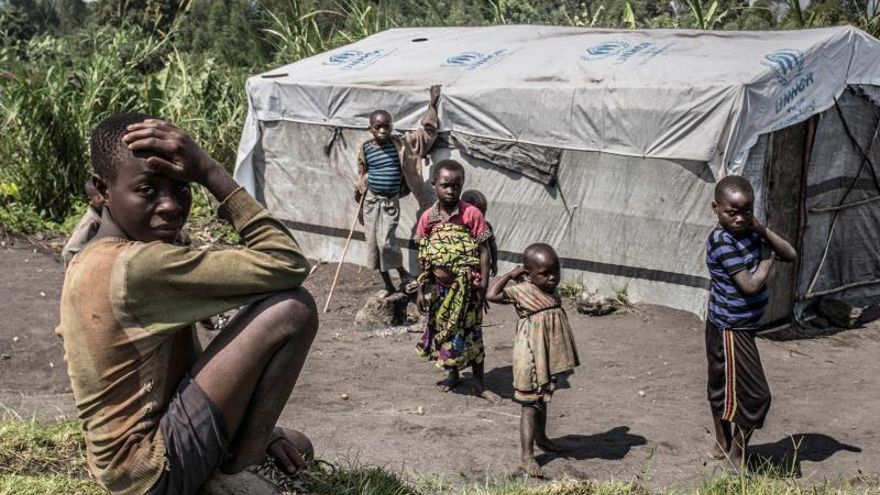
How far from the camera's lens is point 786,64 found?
774 centimetres

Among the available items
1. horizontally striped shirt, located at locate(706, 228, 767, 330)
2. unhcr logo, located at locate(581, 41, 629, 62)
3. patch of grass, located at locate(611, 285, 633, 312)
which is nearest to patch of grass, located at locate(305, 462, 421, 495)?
horizontally striped shirt, located at locate(706, 228, 767, 330)

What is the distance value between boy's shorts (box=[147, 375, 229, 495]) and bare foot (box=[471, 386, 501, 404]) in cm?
377

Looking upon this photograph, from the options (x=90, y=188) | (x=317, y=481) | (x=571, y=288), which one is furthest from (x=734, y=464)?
(x=571, y=288)

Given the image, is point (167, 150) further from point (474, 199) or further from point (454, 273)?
point (474, 199)

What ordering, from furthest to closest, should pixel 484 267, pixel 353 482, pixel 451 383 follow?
pixel 451 383 < pixel 484 267 < pixel 353 482

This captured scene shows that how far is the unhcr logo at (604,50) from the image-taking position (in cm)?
910

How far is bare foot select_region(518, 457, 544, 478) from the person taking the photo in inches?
200

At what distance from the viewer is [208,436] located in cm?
284

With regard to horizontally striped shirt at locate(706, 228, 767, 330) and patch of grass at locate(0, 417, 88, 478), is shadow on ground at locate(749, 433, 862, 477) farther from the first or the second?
patch of grass at locate(0, 417, 88, 478)

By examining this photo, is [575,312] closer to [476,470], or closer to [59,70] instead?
[476,470]

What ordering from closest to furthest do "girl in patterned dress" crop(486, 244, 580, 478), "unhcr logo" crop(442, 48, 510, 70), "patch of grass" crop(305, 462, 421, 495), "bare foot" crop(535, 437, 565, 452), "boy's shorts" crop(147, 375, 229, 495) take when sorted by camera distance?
"boy's shorts" crop(147, 375, 229, 495)
"patch of grass" crop(305, 462, 421, 495)
"girl in patterned dress" crop(486, 244, 580, 478)
"bare foot" crop(535, 437, 565, 452)
"unhcr logo" crop(442, 48, 510, 70)

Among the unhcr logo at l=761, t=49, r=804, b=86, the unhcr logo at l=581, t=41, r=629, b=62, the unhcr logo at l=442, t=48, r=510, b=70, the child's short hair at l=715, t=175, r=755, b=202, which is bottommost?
the unhcr logo at l=442, t=48, r=510, b=70

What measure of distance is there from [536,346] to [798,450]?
1.67 meters

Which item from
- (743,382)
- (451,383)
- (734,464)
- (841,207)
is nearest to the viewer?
(743,382)
